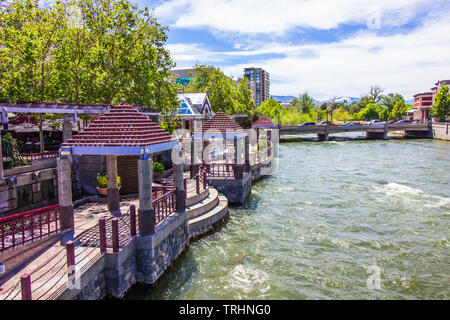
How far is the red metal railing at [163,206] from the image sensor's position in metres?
10.9

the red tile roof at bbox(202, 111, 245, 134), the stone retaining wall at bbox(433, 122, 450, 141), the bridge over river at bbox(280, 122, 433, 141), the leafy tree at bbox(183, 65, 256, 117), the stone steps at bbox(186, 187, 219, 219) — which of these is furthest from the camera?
the bridge over river at bbox(280, 122, 433, 141)

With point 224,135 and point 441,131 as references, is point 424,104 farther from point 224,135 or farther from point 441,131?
point 224,135

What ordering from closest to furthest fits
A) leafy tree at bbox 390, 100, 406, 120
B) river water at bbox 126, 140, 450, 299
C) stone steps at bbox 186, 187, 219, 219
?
river water at bbox 126, 140, 450, 299, stone steps at bbox 186, 187, 219, 219, leafy tree at bbox 390, 100, 406, 120

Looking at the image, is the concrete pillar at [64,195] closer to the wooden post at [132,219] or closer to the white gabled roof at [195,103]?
the wooden post at [132,219]

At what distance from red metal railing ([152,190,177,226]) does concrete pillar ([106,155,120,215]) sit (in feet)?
6.73

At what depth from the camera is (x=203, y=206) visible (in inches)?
572

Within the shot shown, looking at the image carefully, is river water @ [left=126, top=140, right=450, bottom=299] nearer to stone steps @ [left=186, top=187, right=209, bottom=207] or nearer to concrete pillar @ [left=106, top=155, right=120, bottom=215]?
stone steps @ [left=186, top=187, right=209, bottom=207]

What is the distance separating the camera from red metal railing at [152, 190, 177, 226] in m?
10.9

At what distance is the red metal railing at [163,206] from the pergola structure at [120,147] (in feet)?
3.00

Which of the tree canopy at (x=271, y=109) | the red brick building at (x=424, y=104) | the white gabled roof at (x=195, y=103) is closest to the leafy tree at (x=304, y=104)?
the tree canopy at (x=271, y=109)

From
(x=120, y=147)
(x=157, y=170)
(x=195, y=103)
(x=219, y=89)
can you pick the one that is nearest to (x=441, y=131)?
(x=219, y=89)

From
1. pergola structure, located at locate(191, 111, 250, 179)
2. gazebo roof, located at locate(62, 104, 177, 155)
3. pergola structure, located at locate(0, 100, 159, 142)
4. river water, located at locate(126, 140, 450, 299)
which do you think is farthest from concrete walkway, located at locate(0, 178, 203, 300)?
pergola structure, located at locate(191, 111, 250, 179)
